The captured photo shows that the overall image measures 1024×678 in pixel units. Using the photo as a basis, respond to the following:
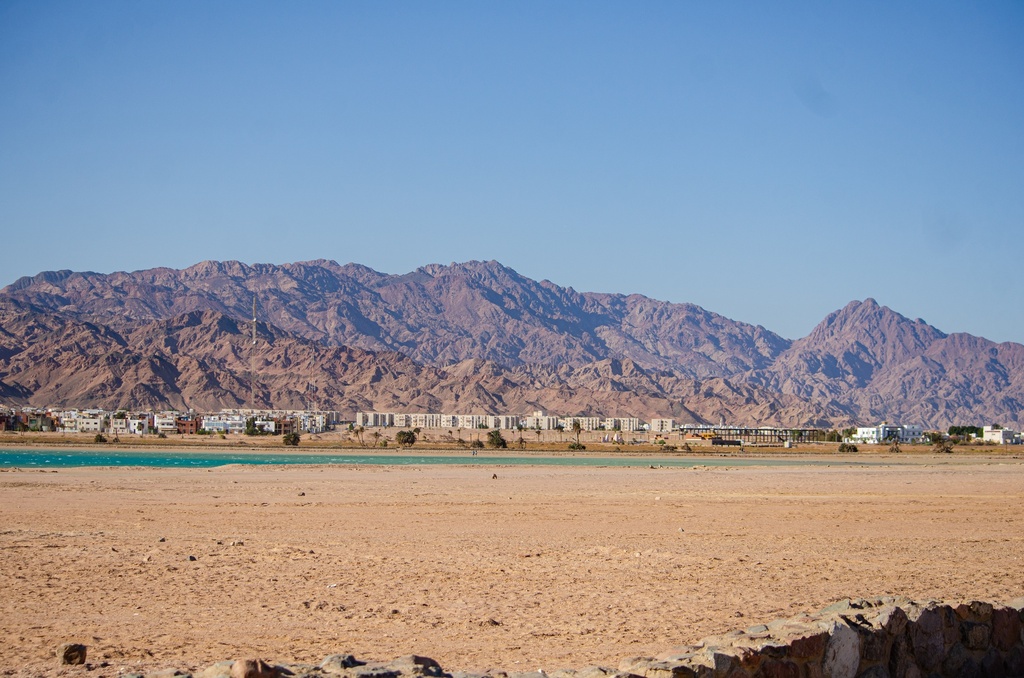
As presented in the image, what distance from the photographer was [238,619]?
10336mm

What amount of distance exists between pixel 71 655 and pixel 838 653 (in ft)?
19.1

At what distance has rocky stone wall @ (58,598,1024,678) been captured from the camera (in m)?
6.32

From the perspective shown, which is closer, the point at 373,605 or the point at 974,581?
the point at 373,605

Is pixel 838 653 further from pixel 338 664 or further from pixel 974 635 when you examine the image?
pixel 338 664

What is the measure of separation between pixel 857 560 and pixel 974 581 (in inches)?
84.9

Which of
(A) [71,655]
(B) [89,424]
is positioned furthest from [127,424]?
(A) [71,655]

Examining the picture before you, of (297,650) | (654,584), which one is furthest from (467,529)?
(297,650)

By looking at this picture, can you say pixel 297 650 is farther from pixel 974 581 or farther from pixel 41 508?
pixel 41 508

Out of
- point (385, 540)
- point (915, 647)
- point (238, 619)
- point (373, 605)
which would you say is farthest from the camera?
point (385, 540)

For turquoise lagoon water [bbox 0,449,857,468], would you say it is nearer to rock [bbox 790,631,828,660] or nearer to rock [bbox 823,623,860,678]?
rock [bbox 823,623,860,678]

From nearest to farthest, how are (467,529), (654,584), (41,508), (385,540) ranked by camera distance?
(654,584), (385,540), (467,529), (41,508)

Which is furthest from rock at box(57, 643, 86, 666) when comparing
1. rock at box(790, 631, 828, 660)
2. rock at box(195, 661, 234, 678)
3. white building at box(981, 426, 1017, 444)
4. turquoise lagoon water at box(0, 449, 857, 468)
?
white building at box(981, 426, 1017, 444)

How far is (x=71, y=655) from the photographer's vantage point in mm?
8227

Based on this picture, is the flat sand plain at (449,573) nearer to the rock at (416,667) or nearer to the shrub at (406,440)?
the rock at (416,667)
